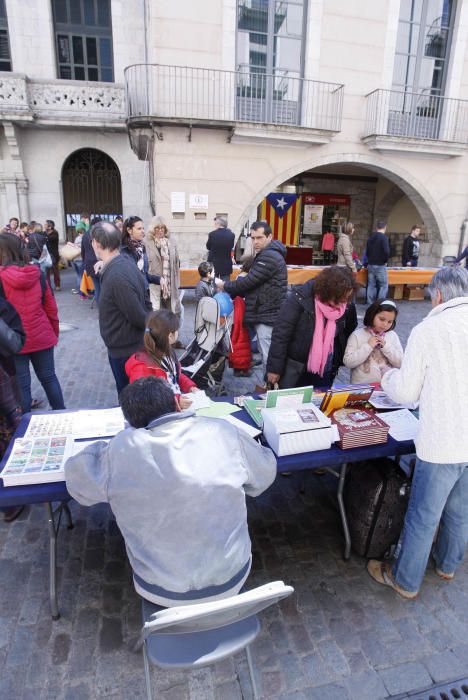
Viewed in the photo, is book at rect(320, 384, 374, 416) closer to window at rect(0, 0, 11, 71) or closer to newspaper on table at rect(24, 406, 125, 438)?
newspaper on table at rect(24, 406, 125, 438)

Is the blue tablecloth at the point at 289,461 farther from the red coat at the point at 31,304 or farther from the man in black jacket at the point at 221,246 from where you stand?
the man in black jacket at the point at 221,246

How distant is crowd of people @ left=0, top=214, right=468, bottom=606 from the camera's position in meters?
1.58

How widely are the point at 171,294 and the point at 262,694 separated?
5.07 meters

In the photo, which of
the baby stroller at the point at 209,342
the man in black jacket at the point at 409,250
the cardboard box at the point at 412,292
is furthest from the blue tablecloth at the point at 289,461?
the man in black jacket at the point at 409,250

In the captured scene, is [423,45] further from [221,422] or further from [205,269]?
[221,422]

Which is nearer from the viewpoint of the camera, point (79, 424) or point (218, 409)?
point (79, 424)

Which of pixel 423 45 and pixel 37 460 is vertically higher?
pixel 423 45

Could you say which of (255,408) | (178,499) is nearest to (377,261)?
(255,408)

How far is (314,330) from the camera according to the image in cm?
332

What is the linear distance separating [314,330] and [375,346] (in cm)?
49

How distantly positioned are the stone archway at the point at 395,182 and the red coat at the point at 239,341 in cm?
612

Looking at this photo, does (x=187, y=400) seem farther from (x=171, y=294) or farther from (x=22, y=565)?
(x=171, y=294)

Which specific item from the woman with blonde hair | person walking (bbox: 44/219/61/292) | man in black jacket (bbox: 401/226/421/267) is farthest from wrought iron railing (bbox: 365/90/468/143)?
person walking (bbox: 44/219/61/292)

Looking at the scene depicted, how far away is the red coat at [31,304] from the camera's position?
358cm
